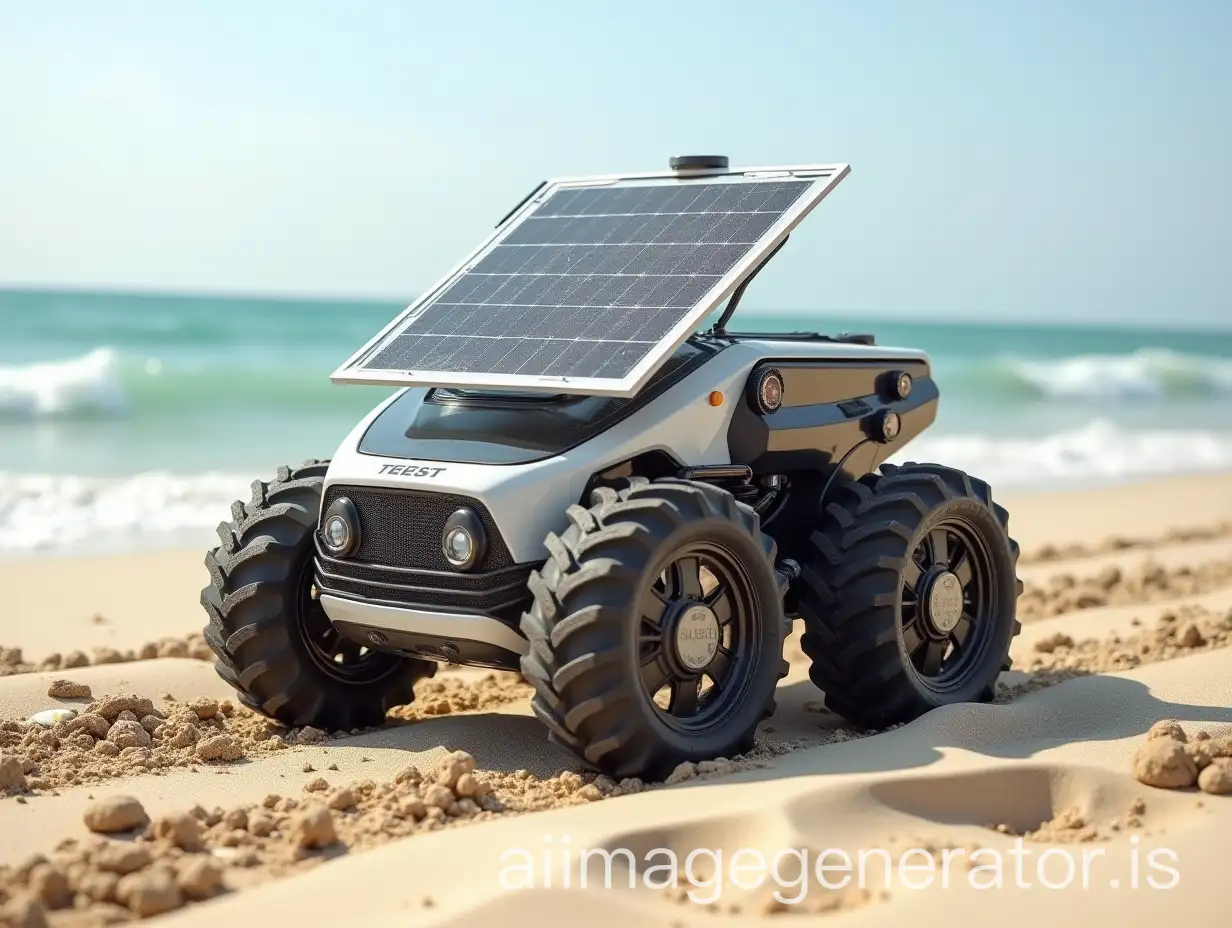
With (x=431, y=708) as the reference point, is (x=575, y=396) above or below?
above

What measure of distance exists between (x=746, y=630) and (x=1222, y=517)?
34.4ft

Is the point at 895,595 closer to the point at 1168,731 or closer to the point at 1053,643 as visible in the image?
the point at 1168,731

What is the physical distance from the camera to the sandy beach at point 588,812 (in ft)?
13.4

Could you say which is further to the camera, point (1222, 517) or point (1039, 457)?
point (1039, 457)

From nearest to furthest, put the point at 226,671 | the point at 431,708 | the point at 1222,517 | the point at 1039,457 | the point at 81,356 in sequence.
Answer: the point at 226,671
the point at 431,708
the point at 1222,517
the point at 1039,457
the point at 81,356

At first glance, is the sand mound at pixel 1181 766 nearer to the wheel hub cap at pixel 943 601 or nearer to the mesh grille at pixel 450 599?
the wheel hub cap at pixel 943 601

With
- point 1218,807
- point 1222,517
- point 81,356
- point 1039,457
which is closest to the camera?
point 1218,807

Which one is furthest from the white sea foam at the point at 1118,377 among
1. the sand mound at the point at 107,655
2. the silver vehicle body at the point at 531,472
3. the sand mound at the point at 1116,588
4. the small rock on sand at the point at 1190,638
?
the silver vehicle body at the point at 531,472

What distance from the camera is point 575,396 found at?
5.74 meters

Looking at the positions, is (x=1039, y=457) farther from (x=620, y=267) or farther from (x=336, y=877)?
(x=336, y=877)

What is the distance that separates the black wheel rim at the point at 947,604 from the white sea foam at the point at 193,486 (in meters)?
7.71

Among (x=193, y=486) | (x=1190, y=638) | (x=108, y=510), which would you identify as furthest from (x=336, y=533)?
(x=193, y=486)

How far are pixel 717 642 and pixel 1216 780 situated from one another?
66.0 inches

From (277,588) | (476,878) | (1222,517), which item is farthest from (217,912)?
(1222,517)
